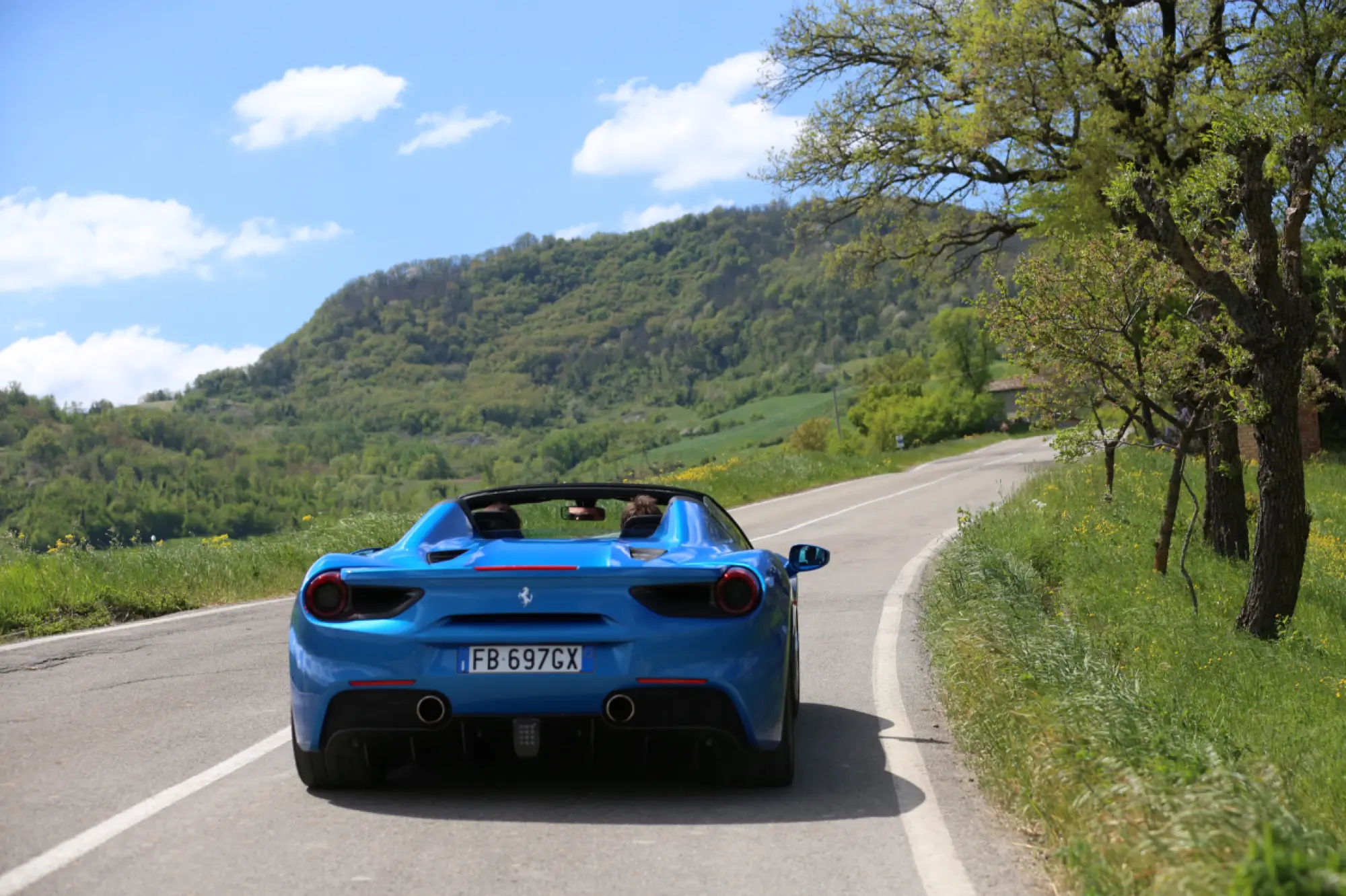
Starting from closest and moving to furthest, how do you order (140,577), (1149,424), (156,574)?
1. (140,577)
2. (156,574)
3. (1149,424)

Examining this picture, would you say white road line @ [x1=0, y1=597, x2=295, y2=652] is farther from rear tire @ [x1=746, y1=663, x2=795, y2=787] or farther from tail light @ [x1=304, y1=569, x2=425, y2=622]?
rear tire @ [x1=746, y1=663, x2=795, y2=787]

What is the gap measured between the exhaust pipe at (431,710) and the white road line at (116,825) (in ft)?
3.39

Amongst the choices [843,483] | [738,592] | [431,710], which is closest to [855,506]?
[843,483]

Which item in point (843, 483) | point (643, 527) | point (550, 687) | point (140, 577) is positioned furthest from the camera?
point (843, 483)

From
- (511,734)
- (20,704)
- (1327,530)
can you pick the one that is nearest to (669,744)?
(511,734)

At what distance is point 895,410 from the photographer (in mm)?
100062

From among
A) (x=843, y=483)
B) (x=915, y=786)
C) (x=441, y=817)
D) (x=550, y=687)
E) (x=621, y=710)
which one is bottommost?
(x=843, y=483)

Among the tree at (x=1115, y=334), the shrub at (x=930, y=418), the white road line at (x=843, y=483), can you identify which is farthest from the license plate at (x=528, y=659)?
the shrub at (x=930, y=418)

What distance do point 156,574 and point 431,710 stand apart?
945cm

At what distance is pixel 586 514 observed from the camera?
6613mm

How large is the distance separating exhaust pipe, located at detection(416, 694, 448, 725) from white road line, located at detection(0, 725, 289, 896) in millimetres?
1033

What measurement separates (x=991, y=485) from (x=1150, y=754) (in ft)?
98.2

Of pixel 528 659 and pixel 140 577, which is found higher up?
pixel 528 659

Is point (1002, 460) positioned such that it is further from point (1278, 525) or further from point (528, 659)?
point (528, 659)
